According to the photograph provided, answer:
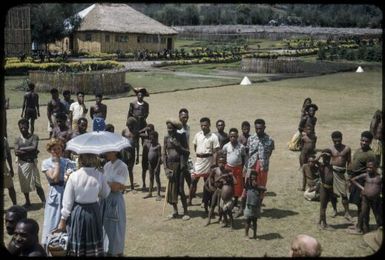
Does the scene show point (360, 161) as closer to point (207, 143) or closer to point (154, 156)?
point (207, 143)

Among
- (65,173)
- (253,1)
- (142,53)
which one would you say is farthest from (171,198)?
(142,53)

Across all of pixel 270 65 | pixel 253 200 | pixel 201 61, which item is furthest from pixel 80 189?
pixel 201 61

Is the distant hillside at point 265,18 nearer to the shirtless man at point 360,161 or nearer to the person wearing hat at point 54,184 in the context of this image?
the shirtless man at point 360,161

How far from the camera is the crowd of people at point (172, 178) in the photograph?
17.7ft

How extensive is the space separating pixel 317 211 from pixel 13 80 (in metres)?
22.6

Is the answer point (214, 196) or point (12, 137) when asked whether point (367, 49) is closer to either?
point (12, 137)

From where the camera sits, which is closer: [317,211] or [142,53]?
[317,211]

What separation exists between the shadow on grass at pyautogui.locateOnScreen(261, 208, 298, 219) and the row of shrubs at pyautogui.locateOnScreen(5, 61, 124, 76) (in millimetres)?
17978


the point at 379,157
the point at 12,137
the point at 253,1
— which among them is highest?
the point at 253,1

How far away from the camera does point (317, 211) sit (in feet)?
28.5

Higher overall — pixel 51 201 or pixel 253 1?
pixel 253 1

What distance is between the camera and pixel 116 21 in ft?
160

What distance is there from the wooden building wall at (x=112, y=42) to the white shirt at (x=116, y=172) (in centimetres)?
4297

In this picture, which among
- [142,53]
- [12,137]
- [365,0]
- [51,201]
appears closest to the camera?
[365,0]
